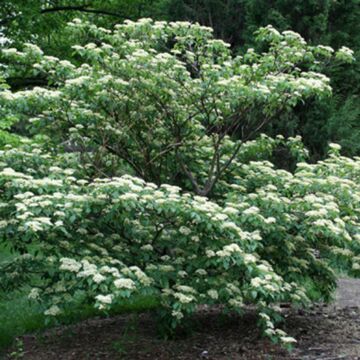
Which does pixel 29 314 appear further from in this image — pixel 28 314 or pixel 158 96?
pixel 158 96

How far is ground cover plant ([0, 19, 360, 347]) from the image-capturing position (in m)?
4.17

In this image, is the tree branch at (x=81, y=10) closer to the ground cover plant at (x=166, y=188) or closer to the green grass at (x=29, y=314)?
the green grass at (x=29, y=314)

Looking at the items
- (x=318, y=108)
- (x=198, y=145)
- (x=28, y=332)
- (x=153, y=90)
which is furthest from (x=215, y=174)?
(x=318, y=108)

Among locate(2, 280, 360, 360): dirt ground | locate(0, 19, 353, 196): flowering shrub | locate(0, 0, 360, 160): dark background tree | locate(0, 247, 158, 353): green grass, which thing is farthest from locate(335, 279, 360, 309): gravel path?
locate(0, 19, 353, 196): flowering shrub

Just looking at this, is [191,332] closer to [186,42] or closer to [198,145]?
[198,145]

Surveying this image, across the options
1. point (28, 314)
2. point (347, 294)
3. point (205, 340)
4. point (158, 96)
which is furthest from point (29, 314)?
point (347, 294)

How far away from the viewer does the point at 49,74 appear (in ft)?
18.0

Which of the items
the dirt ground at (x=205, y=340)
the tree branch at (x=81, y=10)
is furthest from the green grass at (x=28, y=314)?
the tree branch at (x=81, y=10)

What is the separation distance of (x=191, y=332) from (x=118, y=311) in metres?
1.62

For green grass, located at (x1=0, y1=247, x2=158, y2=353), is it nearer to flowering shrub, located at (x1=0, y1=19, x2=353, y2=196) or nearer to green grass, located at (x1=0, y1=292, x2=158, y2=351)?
green grass, located at (x1=0, y1=292, x2=158, y2=351)

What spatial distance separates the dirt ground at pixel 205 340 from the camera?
17.4 ft

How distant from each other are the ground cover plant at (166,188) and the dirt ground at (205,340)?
0.38 m

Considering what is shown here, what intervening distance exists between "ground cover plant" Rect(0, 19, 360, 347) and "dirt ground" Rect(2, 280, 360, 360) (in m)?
0.38

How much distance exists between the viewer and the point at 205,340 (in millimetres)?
5695
